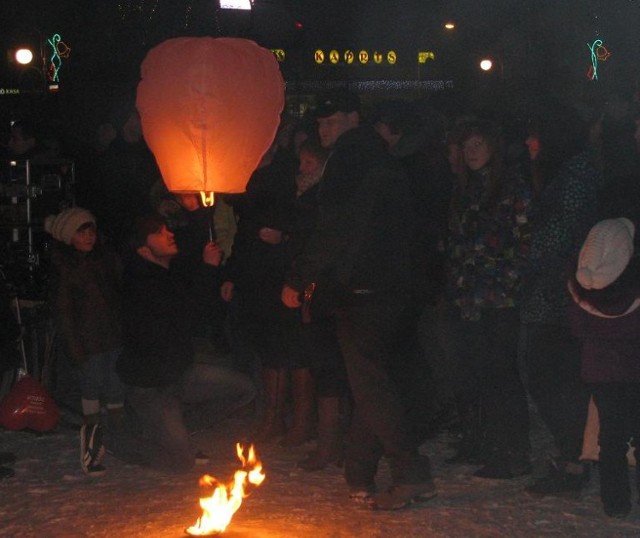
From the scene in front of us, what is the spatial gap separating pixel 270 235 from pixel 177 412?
4.15ft

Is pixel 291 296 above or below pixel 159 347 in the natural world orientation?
above

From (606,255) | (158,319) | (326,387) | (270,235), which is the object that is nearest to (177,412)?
(158,319)

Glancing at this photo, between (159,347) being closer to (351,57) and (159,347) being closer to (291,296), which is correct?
(291,296)

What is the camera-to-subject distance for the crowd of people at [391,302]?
5762mm

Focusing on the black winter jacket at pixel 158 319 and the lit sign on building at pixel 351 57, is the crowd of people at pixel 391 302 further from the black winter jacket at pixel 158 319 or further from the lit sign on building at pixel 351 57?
the lit sign on building at pixel 351 57

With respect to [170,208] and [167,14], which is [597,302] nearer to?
[170,208]

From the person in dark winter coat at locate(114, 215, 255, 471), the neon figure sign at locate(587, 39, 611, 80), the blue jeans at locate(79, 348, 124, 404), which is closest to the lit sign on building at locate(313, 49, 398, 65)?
the neon figure sign at locate(587, 39, 611, 80)

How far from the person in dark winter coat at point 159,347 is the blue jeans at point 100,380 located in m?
0.64

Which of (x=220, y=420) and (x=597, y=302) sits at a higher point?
(x=597, y=302)

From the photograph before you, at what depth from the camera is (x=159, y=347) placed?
702 cm

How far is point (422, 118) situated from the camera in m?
6.93

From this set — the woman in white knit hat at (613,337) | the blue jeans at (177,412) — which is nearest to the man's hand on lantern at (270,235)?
the blue jeans at (177,412)

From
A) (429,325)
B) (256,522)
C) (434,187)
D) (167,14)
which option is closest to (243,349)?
(429,325)

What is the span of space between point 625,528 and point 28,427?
13.1ft
